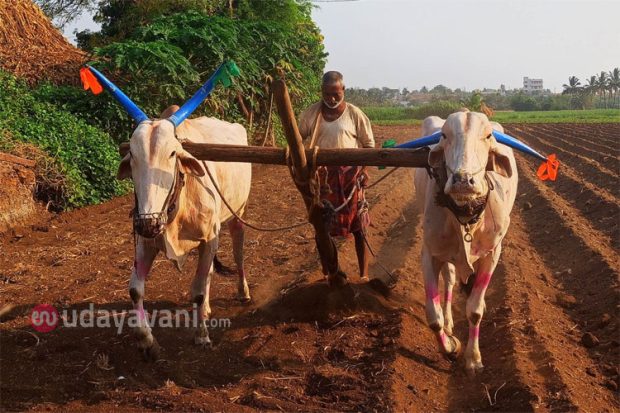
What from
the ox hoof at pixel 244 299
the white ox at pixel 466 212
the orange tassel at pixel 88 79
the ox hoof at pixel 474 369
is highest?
the orange tassel at pixel 88 79

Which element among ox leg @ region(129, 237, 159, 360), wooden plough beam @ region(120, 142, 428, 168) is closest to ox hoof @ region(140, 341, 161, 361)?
ox leg @ region(129, 237, 159, 360)

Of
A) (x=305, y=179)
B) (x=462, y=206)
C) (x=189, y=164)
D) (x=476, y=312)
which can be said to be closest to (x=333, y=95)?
(x=305, y=179)

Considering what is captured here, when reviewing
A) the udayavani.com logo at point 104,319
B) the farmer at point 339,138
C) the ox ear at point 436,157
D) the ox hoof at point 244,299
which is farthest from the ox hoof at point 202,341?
the ox ear at point 436,157

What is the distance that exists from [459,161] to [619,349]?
244 cm

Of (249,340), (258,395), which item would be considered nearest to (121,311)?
(249,340)

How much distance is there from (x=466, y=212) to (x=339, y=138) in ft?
6.57

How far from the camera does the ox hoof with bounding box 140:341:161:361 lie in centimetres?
467

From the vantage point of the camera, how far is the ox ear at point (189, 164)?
4617mm

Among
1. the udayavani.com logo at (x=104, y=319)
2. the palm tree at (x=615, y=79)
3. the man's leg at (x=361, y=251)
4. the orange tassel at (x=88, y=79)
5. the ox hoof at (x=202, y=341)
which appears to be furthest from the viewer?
the palm tree at (x=615, y=79)

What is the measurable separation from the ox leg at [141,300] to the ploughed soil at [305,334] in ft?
0.47

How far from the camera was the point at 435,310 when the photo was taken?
4.89 metres

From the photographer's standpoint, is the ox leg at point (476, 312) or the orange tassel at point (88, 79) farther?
the orange tassel at point (88, 79)

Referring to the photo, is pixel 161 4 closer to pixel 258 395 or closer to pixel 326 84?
pixel 326 84

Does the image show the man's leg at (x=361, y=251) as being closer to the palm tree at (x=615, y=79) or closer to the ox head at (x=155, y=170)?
the ox head at (x=155, y=170)
